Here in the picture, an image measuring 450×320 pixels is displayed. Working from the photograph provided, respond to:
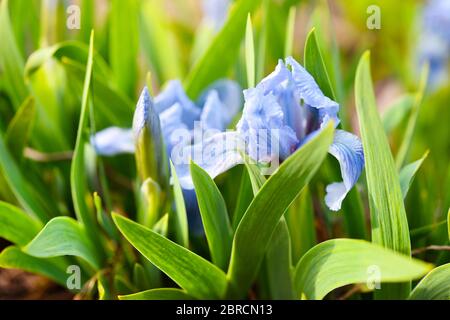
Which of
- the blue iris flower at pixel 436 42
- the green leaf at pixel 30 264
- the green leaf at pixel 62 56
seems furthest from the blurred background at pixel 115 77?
the blue iris flower at pixel 436 42

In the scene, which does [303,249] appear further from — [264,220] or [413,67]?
[413,67]

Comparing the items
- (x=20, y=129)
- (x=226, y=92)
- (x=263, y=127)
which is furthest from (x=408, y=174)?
(x=20, y=129)

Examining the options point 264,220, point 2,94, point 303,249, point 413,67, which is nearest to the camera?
point 264,220

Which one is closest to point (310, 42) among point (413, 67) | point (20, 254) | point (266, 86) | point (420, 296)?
point (266, 86)

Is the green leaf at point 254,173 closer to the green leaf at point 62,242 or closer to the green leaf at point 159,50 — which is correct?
the green leaf at point 62,242
